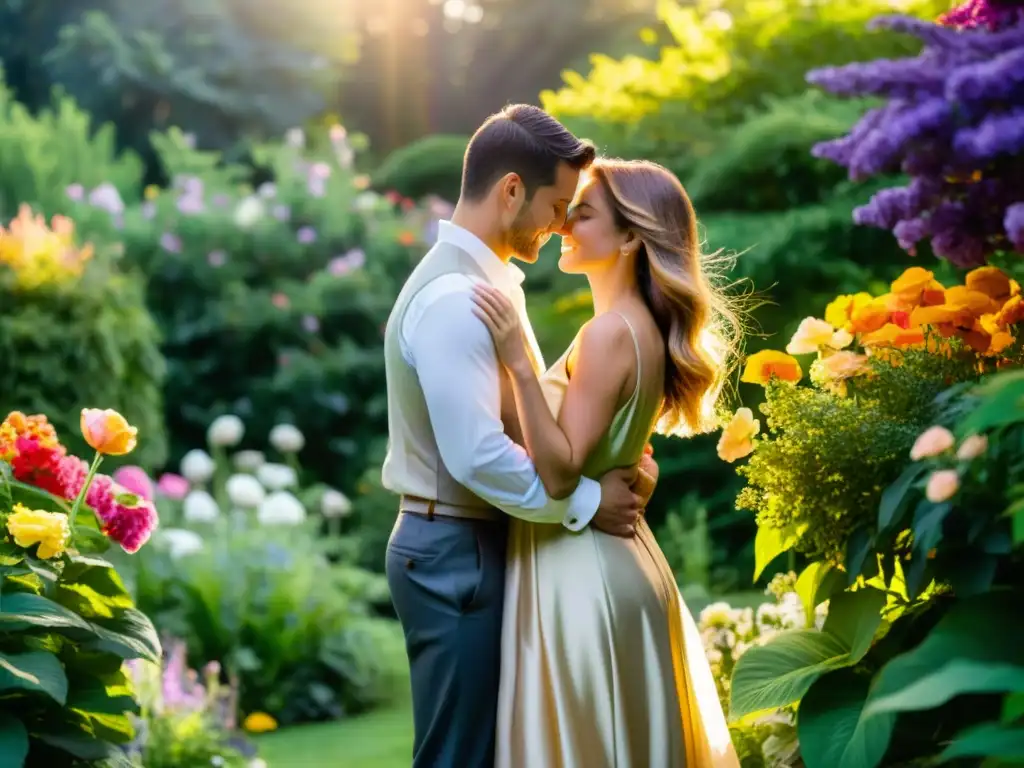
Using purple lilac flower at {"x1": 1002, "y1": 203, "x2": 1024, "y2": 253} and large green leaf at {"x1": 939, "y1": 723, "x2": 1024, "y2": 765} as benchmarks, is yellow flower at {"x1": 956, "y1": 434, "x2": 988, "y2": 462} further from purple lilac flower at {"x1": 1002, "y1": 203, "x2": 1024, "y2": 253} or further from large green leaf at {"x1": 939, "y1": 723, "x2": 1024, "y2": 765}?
large green leaf at {"x1": 939, "y1": 723, "x2": 1024, "y2": 765}

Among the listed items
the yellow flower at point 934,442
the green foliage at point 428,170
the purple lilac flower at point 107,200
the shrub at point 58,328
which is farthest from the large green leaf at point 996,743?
the green foliage at point 428,170

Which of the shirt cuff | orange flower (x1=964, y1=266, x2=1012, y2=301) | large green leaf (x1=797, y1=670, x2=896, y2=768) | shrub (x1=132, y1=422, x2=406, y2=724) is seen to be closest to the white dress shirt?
the shirt cuff

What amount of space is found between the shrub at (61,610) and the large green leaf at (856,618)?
5.52ft

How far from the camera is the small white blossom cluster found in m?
3.81

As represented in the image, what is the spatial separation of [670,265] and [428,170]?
37.1 ft

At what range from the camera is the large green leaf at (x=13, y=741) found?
288 centimetres

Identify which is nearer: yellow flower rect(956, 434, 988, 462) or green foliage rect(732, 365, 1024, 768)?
green foliage rect(732, 365, 1024, 768)

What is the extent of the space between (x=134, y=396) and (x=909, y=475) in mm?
5697

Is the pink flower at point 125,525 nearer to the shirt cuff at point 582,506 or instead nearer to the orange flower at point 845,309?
the shirt cuff at point 582,506

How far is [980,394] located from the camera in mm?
2738

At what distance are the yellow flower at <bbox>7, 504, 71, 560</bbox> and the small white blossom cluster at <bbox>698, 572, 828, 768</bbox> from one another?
190cm

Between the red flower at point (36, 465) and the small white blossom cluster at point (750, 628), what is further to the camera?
the small white blossom cluster at point (750, 628)

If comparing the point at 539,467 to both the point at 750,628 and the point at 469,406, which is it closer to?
the point at 469,406

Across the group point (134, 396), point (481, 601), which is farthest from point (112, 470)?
point (481, 601)
